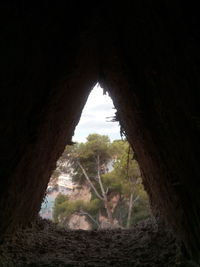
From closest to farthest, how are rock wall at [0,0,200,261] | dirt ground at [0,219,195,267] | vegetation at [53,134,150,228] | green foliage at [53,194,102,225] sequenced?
rock wall at [0,0,200,261], dirt ground at [0,219,195,267], vegetation at [53,134,150,228], green foliage at [53,194,102,225]

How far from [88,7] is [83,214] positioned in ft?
44.9

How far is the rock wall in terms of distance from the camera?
1518 millimetres

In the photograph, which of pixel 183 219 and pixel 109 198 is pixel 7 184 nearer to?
pixel 183 219

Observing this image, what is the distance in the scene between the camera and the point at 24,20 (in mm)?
1675

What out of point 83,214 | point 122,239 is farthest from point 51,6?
point 83,214

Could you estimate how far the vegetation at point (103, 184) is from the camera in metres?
12.9

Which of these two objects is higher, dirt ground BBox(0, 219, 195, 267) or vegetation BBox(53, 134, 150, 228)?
vegetation BBox(53, 134, 150, 228)

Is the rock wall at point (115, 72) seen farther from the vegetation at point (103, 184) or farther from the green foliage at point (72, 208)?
the green foliage at point (72, 208)

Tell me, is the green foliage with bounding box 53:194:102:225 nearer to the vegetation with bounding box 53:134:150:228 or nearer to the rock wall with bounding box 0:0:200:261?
the vegetation with bounding box 53:134:150:228

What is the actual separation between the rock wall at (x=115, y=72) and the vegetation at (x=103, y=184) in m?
Answer: 9.86

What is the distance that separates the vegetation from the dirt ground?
27.3ft

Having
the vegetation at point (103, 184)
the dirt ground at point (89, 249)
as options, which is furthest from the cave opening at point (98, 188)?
the dirt ground at point (89, 249)

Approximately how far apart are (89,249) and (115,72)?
84.2 inches

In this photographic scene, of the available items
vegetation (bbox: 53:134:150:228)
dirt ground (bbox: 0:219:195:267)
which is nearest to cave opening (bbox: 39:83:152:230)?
vegetation (bbox: 53:134:150:228)
